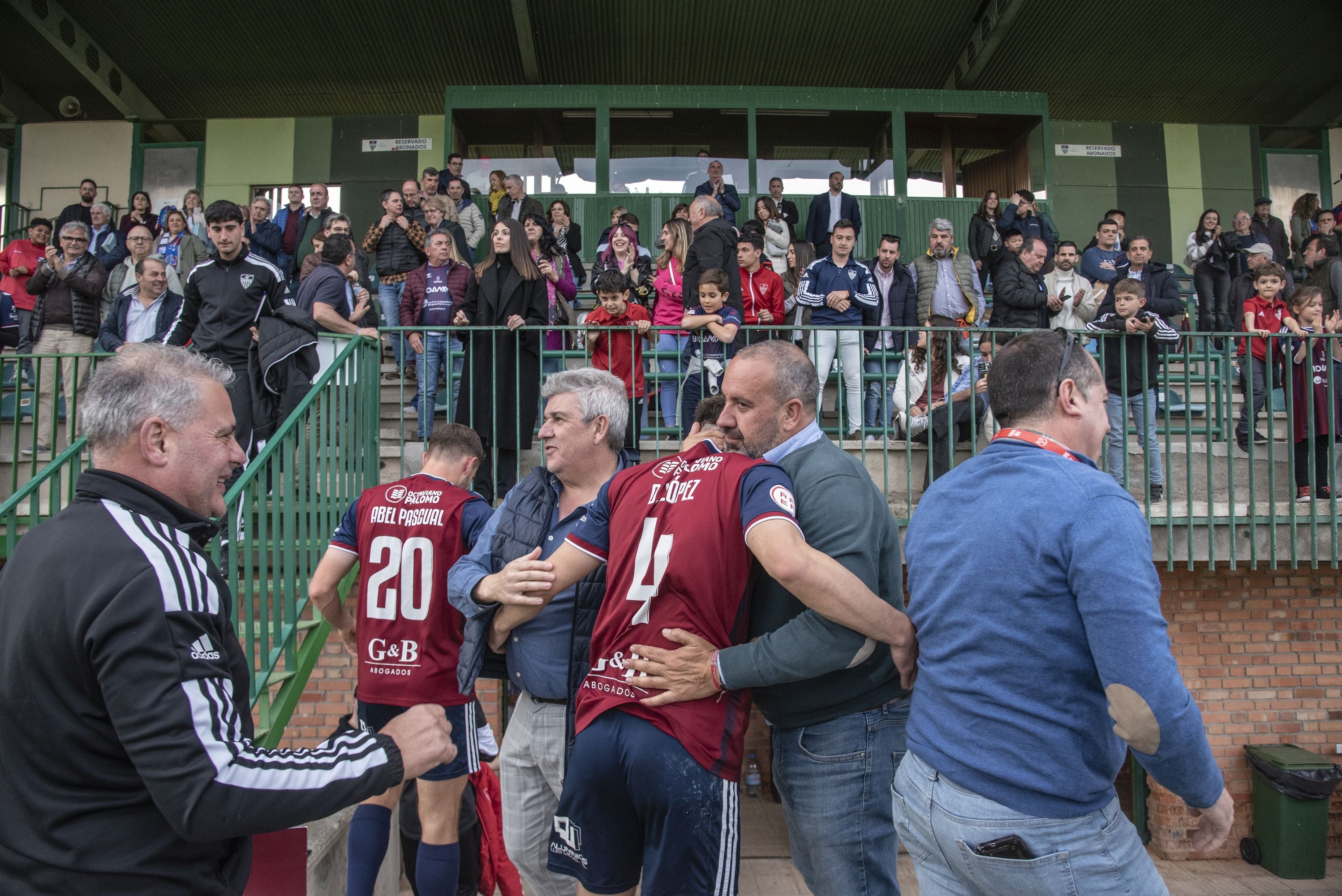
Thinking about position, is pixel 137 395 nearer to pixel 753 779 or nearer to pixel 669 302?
pixel 669 302

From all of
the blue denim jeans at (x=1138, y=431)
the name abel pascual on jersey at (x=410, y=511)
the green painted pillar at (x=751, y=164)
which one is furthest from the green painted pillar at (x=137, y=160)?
the blue denim jeans at (x=1138, y=431)

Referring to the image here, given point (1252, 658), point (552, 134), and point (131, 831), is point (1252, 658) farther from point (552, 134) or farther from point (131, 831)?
point (552, 134)

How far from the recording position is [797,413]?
2.56 meters

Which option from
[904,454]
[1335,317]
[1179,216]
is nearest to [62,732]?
[904,454]

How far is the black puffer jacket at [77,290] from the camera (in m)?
7.49

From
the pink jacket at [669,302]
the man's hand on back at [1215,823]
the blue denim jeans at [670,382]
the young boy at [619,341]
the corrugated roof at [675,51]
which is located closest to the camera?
the man's hand on back at [1215,823]

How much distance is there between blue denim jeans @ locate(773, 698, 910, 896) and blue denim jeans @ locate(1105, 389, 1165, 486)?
4.02 m

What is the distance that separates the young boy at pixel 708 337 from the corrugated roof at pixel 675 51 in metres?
8.84

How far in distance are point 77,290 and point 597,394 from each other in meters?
6.75

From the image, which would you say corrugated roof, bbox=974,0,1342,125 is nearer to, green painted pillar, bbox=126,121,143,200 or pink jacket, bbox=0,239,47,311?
pink jacket, bbox=0,239,47,311

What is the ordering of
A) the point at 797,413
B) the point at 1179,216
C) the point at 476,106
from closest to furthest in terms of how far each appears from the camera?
the point at 797,413 → the point at 476,106 → the point at 1179,216

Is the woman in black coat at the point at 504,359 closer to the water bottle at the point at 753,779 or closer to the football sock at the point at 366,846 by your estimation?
the football sock at the point at 366,846

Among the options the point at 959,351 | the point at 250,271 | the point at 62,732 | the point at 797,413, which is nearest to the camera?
the point at 62,732

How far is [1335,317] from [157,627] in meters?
7.81
